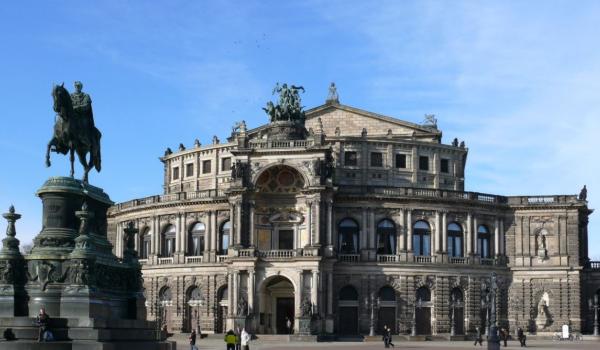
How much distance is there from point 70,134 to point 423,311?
58.7 m

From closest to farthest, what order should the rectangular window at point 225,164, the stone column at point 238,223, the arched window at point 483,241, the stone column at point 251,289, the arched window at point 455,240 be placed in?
the stone column at point 251,289 → the stone column at point 238,223 → the arched window at point 455,240 → the arched window at point 483,241 → the rectangular window at point 225,164

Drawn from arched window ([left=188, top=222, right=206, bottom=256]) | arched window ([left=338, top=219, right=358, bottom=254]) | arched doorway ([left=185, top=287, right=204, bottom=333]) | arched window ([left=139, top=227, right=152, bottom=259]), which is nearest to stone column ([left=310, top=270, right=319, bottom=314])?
arched window ([left=338, top=219, right=358, bottom=254])

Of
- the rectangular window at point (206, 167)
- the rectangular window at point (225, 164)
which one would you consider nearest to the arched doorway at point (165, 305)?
the rectangular window at point (206, 167)

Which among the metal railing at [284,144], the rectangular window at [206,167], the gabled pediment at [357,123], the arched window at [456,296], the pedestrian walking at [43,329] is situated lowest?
the arched window at [456,296]

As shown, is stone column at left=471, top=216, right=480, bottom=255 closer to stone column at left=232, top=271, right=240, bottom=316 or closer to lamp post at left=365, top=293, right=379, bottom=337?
lamp post at left=365, top=293, right=379, bottom=337

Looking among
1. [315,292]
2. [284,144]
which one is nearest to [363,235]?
[315,292]

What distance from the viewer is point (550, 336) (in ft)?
300

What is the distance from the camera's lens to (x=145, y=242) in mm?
99312

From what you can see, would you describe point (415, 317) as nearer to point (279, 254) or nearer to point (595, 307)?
point (279, 254)

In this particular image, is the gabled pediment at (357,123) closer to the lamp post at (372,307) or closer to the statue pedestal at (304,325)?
the lamp post at (372,307)

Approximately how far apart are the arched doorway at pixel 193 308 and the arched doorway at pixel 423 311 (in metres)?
20.3

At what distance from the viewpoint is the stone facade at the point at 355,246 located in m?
86.2

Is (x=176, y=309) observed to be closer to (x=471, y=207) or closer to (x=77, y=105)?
(x=471, y=207)

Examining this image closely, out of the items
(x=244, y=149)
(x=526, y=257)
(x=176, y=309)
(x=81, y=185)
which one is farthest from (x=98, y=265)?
(x=526, y=257)
